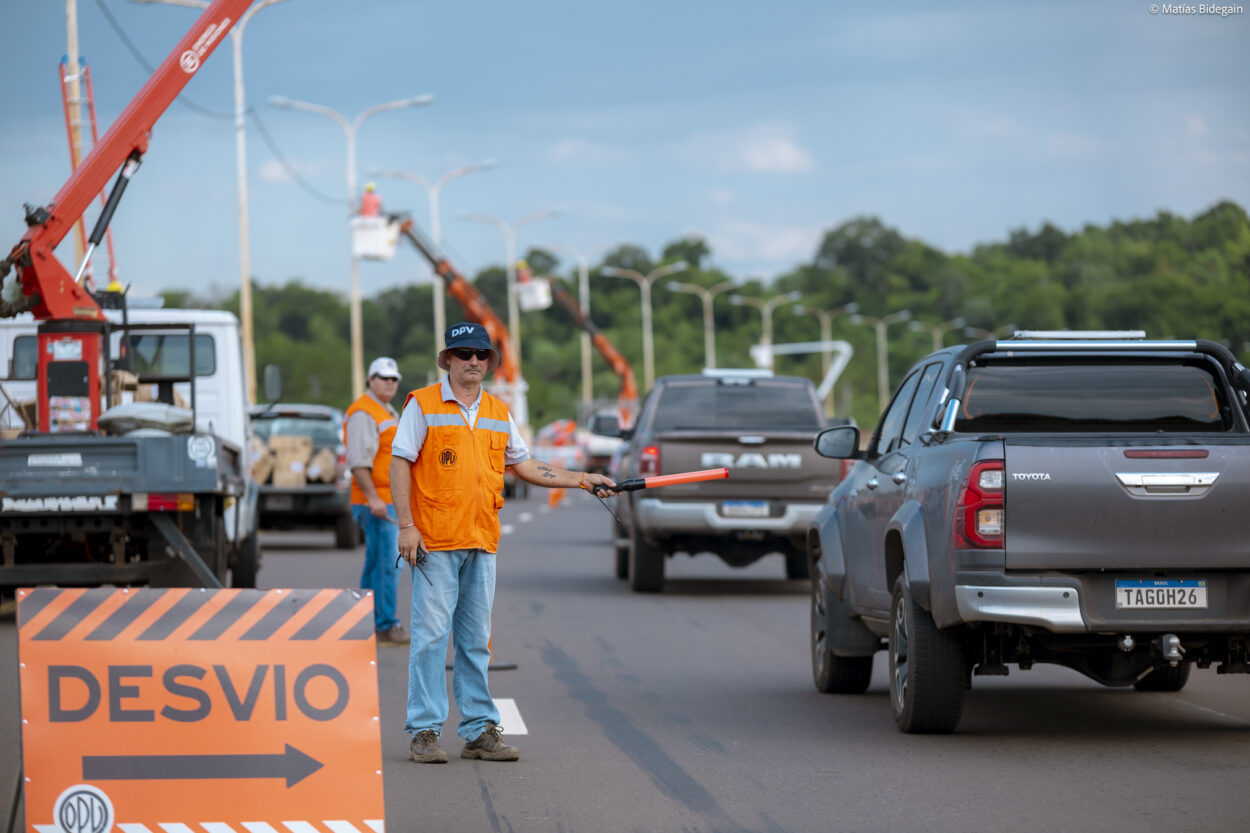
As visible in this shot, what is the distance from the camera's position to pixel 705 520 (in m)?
17.3

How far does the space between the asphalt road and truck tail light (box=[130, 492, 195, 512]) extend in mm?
1239

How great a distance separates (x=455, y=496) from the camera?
8.08 m

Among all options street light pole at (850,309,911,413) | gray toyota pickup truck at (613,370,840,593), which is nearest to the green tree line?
street light pole at (850,309,911,413)

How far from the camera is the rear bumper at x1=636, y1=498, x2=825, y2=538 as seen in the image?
56.6ft

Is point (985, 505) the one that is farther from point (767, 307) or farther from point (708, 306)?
point (767, 307)

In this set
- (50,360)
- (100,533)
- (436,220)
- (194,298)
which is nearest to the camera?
(100,533)

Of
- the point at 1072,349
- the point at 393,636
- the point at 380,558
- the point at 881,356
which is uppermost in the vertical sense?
the point at 1072,349

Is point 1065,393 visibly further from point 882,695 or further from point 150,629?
point 150,629

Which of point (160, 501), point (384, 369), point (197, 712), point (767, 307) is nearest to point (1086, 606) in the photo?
point (197, 712)

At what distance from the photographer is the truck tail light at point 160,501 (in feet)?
41.3

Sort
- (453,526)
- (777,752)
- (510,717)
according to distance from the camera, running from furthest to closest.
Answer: (510,717)
(777,752)
(453,526)

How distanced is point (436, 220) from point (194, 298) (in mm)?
58576

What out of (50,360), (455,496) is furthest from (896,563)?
(50,360)

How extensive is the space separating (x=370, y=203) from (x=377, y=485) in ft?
126
